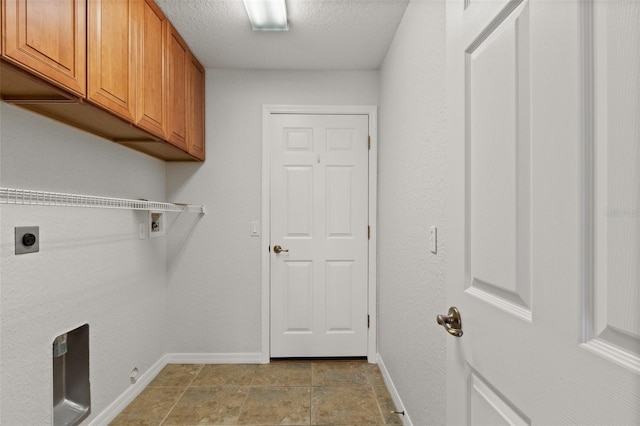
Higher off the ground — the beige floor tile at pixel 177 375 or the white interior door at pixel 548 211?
the white interior door at pixel 548 211

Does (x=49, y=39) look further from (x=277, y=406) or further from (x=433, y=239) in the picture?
(x=277, y=406)

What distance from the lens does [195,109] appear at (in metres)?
2.51

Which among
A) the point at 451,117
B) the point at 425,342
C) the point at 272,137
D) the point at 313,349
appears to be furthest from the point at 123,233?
the point at 451,117

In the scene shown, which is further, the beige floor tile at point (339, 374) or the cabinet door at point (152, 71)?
the beige floor tile at point (339, 374)

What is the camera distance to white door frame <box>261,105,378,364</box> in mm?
2732

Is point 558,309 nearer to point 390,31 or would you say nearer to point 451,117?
point 451,117

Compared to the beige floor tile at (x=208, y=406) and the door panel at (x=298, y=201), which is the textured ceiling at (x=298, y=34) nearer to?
the door panel at (x=298, y=201)

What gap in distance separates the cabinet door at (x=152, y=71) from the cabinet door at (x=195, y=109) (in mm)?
421

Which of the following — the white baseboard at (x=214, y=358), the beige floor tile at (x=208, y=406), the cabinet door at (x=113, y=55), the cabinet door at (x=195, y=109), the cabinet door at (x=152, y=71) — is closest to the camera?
the cabinet door at (x=113, y=55)

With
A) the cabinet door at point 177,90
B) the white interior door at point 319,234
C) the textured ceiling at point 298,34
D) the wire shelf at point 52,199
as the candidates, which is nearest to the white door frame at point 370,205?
the white interior door at point 319,234

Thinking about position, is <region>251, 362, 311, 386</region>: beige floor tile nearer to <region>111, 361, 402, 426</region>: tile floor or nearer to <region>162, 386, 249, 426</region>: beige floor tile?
<region>111, 361, 402, 426</region>: tile floor

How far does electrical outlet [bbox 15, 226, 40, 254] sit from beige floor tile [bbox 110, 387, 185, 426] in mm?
1257

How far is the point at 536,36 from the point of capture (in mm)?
544

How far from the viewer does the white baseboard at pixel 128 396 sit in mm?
1898
